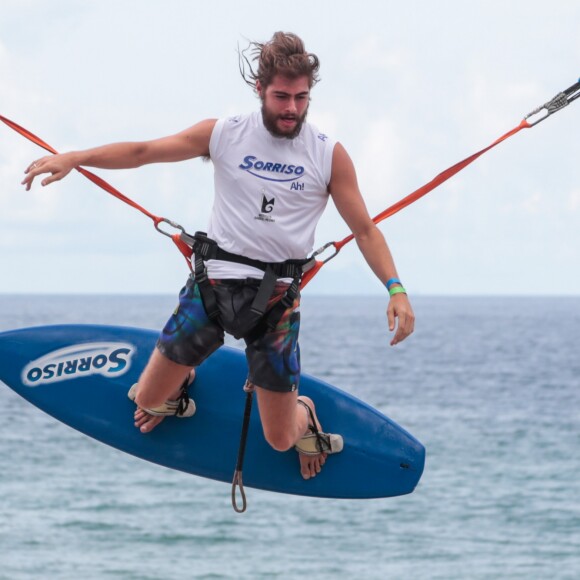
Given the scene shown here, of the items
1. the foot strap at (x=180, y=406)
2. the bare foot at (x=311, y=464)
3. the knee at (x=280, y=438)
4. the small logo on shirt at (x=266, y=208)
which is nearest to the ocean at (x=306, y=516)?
the bare foot at (x=311, y=464)

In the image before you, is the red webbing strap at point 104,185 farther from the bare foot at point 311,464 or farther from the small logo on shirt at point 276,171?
the bare foot at point 311,464

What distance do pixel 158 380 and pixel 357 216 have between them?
1534mm

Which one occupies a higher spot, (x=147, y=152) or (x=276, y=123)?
(x=276, y=123)

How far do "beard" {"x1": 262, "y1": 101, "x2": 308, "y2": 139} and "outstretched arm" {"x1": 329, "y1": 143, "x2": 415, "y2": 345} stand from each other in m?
0.26

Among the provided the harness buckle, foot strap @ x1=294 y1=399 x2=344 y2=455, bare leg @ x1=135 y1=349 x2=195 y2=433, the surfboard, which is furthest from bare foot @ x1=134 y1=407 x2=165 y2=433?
the harness buckle

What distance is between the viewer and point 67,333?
7.71m

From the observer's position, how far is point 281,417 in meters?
6.27

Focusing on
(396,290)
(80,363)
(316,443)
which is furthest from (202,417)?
(396,290)

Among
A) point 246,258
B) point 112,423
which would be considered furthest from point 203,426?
point 246,258

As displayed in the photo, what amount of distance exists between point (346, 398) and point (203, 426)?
1.00m

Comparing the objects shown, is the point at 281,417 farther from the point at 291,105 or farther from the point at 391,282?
the point at 291,105

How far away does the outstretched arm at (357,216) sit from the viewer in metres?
5.72

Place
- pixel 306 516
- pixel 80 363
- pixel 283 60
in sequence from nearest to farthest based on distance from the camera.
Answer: pixel 283 60, pixel 80 363, pixel 306 516

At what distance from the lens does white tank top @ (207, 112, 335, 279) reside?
5.65 m
